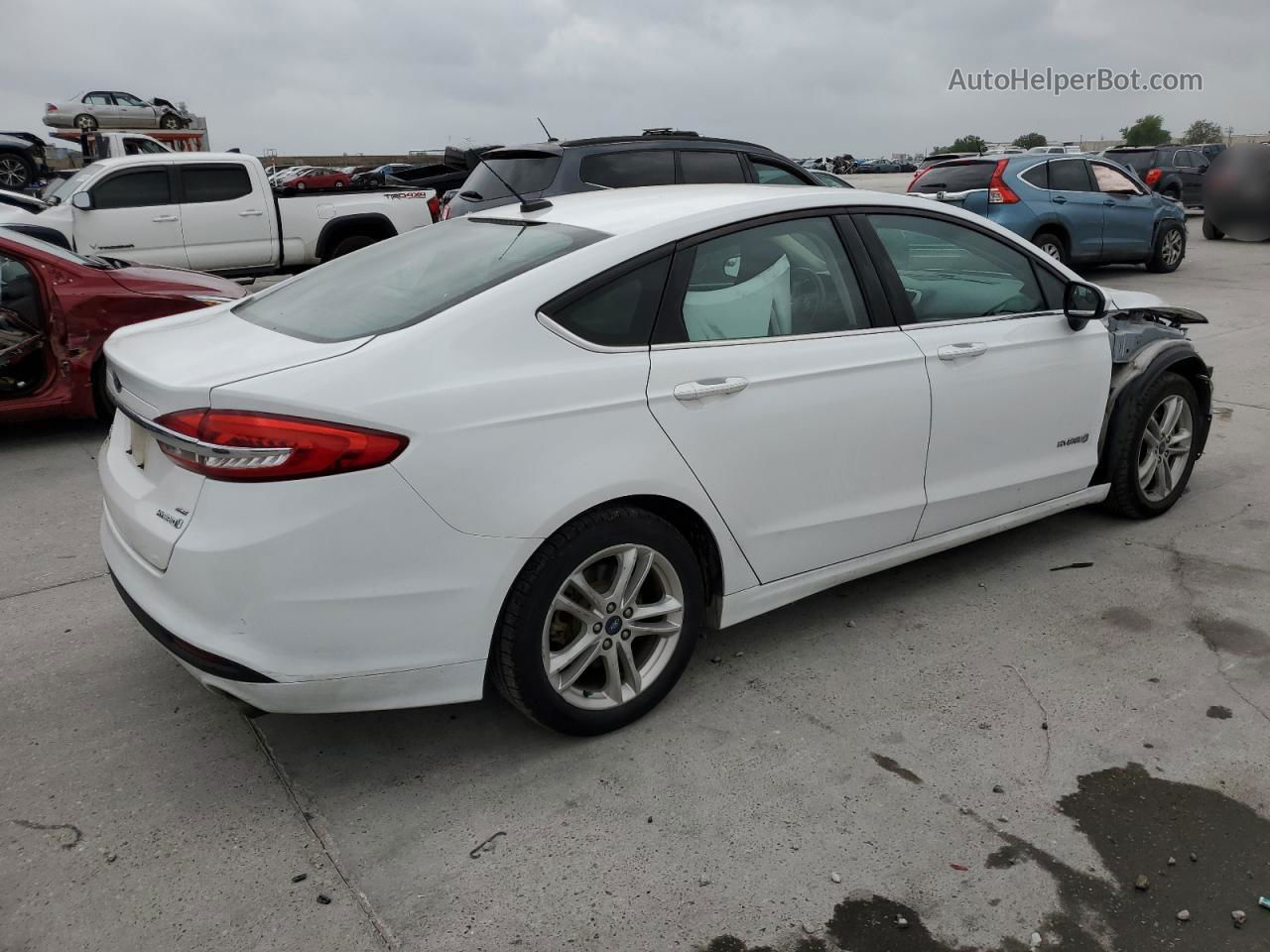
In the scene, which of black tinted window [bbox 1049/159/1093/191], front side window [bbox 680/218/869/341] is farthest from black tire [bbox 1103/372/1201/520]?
black tinted window [bbox 1049/159/1093/191]

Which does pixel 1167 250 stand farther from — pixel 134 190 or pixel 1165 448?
pixel 134 190

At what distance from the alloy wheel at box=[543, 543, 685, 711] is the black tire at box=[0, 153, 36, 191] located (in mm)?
24468

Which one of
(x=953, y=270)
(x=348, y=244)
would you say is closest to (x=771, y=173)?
(x=953, y=270)

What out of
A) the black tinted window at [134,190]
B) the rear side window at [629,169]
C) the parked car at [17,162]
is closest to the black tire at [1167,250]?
the rear side window at [629,169]

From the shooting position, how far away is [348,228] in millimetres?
13875

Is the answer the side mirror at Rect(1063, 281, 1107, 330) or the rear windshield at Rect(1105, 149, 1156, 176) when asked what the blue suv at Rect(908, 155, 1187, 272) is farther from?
the rear windshield at Rect(1105, 149, 1156, 176)

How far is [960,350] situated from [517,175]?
5.88 meters

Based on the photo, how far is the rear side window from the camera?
8.55 meters

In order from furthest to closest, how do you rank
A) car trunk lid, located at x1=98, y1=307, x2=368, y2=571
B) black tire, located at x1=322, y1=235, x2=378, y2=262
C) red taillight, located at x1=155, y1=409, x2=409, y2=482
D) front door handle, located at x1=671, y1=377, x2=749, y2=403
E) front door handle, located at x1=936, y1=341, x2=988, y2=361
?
black tire, located at x1=322, y1=235, x2=378, y2=262
front door handle, located at x1=936, y1=341, x2=988, y2=361
front door handle, located at x1=671, y1=377, x2=749, y2=403
car trunk lid, located at x1=98, y1=307, x2=368, y2=571
red taillight, located at x1=155, y1=409, x2=409, y2=482

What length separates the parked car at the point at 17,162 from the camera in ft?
74.8

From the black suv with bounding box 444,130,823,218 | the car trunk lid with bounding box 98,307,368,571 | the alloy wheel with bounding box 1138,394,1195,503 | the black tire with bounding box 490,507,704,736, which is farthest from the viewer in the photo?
the black suv with bounding box 444,130,823,218

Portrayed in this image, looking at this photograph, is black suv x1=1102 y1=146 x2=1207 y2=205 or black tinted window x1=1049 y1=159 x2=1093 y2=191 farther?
black suv x1=1102 y1=146 x2=1207 y2=205

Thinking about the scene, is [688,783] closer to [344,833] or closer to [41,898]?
[344,833]

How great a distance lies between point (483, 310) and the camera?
114 inches
